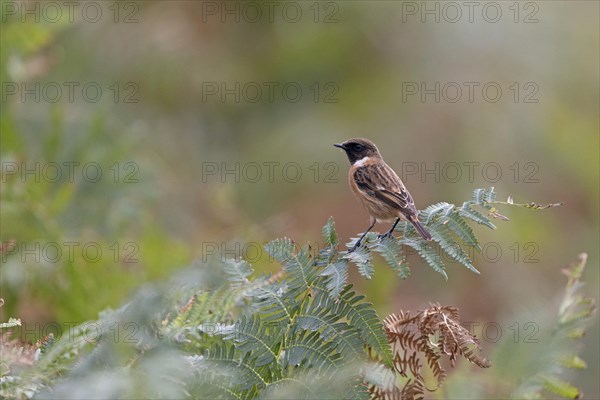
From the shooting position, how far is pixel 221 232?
677cm

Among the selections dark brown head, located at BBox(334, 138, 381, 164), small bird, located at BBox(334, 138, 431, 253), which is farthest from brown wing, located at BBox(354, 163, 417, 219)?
dark brown head, located at BBox(334, 138, 381, 164)

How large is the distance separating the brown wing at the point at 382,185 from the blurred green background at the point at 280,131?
69 cm

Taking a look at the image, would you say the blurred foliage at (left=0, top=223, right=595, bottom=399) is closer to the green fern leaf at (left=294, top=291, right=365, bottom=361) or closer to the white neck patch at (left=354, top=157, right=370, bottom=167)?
the green fern leaf at (left=294, top=291, right=365, bottom=361)

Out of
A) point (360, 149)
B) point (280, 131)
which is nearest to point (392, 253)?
point (360, 149)

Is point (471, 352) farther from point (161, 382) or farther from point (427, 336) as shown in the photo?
point (161, 382)

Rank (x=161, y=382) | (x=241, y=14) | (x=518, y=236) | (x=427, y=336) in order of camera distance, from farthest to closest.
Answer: (x=241, y=14) < (x=518, y=236) < (x=427, y=336) < (x=161, y=382)

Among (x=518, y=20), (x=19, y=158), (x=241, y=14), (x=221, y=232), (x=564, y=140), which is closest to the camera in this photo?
(x=19, y=158)

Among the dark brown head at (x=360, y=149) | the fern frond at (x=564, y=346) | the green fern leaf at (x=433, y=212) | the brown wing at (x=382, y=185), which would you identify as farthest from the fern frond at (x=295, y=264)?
the dark brown head at (x=360, y=149)

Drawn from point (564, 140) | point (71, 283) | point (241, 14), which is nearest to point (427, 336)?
point (71, 283)

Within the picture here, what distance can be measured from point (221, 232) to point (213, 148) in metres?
2.89

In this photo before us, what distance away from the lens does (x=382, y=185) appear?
4695 millimetres

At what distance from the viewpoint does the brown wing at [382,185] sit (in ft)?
14.5

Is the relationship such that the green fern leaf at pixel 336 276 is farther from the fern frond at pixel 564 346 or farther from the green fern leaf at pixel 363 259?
the fern frond at pixel 564 346

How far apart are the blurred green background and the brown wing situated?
686 millimetres
